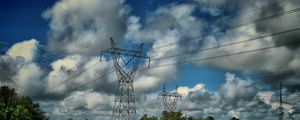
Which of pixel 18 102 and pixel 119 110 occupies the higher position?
pixel 18 102

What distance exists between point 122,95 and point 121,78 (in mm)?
2898

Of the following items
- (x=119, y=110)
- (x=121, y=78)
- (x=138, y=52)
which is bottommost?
(x=119, y=110)

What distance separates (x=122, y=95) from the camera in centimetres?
6331

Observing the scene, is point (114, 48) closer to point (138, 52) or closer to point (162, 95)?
point (138, 52)

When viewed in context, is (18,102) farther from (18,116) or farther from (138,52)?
(138,52)

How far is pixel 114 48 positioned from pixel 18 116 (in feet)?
329

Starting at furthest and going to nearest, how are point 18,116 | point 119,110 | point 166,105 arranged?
point 18,116 < point 166,105 < point 119,110

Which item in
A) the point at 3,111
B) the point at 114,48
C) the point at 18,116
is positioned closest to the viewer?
the point at 114,48

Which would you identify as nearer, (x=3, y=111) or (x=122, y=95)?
(x=122, y=95)

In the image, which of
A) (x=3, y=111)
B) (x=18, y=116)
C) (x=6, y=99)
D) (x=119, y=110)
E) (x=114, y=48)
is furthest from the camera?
(x=6, y=99)

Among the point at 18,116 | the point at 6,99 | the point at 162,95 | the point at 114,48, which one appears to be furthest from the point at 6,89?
the point at 114,48

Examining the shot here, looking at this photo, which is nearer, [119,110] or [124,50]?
[119,110]

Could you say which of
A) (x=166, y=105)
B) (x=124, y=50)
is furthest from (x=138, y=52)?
(x=166, y=105)

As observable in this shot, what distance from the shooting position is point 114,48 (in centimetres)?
6625
